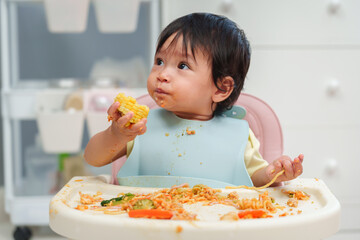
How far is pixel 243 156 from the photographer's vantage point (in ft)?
2.94

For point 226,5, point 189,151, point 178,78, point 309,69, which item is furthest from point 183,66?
point 309,69

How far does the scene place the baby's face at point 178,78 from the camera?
0.84 meters

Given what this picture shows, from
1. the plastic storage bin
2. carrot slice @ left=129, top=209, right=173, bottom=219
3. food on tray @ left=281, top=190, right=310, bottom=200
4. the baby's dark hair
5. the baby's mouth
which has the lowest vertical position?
the plastic storage bin

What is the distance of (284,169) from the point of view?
Answer: 80cm

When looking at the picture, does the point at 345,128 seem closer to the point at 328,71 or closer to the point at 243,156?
the point at 328,71

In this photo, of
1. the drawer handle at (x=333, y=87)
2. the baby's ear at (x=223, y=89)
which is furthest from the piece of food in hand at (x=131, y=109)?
the drawer handle at (x=333, y=87)

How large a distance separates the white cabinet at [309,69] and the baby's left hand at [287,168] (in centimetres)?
75

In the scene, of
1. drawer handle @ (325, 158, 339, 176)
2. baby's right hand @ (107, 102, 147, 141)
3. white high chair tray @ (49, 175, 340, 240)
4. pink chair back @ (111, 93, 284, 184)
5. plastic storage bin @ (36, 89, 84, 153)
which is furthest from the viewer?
drawer handle @ (325, 158, 339, 176)

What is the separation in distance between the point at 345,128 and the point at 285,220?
3.64 feet

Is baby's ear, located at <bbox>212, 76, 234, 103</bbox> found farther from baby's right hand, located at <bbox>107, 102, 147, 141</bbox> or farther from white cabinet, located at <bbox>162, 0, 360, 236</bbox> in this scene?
white cabinet, located at <bbox>162, 0, 360, 236</bbox>

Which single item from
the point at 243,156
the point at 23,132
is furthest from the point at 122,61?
the point at 243,156

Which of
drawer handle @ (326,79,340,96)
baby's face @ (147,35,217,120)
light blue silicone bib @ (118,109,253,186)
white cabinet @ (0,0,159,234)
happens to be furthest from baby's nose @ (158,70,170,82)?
drawer handle @ (326,79,340,96)

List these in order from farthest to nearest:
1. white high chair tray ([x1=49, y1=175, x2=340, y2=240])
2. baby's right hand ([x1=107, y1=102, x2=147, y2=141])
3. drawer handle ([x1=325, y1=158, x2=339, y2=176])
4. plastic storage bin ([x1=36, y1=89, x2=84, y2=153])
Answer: drawer handle ([x1=325, y1=158, x2=339, y2=176])
plastic storage bin ([x1=36, y1=89, x2=84, y2=153])
baby's right hand ([x1=107, y1=102, x2=147, y2=141])
white high chair tray ([x1=49, y1=175, x2=340, y2=240])

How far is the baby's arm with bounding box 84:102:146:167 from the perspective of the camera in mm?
722
